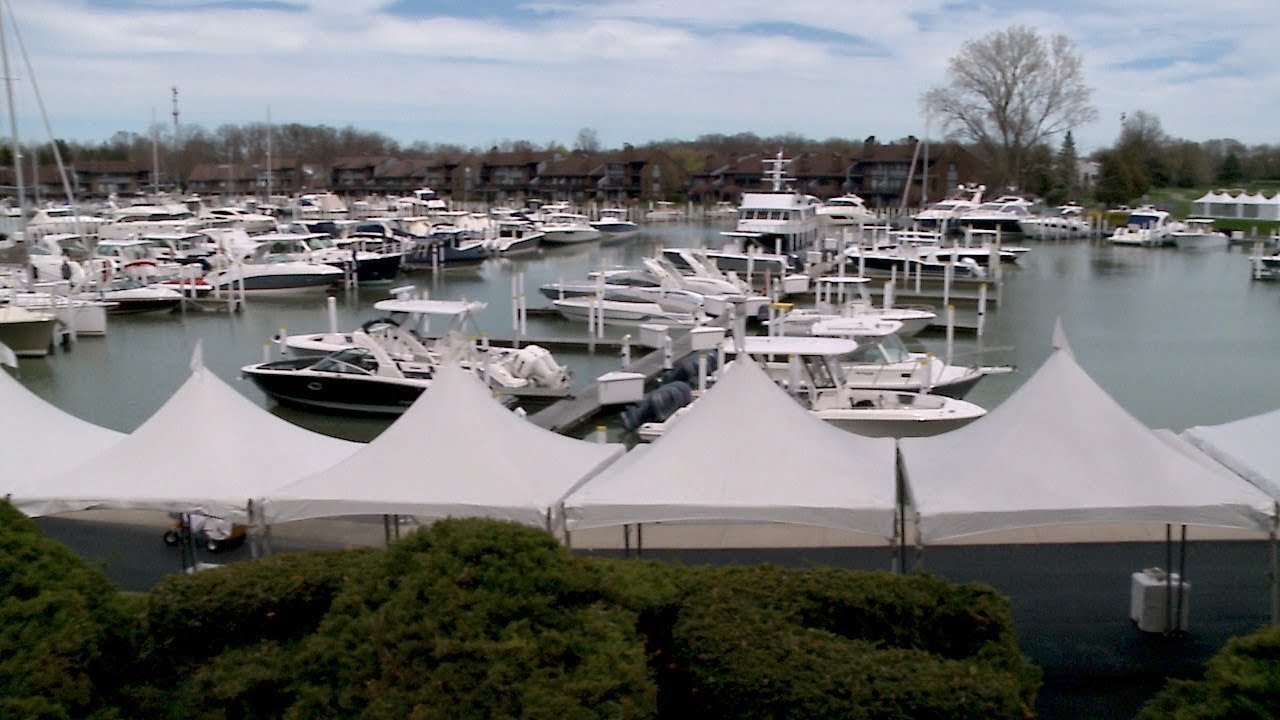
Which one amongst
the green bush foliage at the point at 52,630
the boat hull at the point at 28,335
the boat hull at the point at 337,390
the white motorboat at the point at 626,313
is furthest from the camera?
the white motorboat at the point at 626,313

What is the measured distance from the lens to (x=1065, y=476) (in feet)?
30.4

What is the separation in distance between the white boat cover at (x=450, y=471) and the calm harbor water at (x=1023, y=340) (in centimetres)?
205

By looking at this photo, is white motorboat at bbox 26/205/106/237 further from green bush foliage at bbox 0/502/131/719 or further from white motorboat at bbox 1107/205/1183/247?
white motorboat at bbox 1107/205/1183/247

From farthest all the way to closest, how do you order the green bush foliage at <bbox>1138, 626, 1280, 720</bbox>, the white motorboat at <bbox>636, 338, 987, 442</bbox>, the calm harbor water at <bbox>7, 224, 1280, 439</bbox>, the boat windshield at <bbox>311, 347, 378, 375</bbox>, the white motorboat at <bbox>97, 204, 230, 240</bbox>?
the white motorboat at <bbox>97, 204, 230, 240</bbox>, the calm harbor water at <bbox>7, 224, 1280, 439</bbox>, the boat windshield at <bbox>311, 347, 378, 375</bbox>, the white motorboat at <bbox>636, 338, 987, 442</bbox>, the green bush foliage at <bbox>1138, 626, 1280, 720</bbox>

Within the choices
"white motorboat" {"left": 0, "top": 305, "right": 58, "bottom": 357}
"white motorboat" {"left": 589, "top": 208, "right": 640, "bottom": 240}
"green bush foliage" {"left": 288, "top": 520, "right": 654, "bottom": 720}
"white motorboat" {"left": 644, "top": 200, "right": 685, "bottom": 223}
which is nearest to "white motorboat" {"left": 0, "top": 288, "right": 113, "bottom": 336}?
"white motorboat" {"left": 0, "top": 305, "right": 58, "bottom": 357}

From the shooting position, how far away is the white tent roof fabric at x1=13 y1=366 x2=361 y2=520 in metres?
9.99

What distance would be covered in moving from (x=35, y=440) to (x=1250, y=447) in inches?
490

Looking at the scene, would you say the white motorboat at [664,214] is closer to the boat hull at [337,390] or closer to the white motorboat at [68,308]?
the white motorboat at [68,308]

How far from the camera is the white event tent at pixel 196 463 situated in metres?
9.98

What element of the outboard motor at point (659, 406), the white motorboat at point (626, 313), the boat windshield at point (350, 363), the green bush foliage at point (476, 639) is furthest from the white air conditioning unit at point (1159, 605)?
the white motorboat at point (626, 313)

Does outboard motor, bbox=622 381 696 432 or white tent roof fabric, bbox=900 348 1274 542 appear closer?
white tent roof fabric, bbox=900 348 1274 542

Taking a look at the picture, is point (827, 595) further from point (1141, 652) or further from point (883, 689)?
point (1141, 652)

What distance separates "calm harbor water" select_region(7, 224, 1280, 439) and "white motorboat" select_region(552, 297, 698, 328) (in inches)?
20.7

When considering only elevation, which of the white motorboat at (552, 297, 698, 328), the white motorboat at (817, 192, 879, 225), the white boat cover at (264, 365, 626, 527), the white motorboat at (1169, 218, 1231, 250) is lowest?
the white motorboat at (552, 297, 698, 328)
